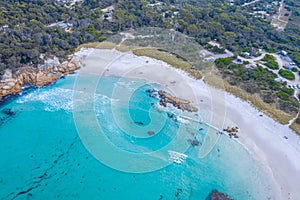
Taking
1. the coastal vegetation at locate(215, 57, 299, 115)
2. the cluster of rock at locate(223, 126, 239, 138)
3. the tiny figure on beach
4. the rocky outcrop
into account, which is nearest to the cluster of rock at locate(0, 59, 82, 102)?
the rocky outcrop

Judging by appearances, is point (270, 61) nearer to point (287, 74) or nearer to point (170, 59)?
point (287, 74)

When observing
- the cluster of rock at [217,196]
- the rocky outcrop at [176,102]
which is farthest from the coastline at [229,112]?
the cluster of rock at [217,196]

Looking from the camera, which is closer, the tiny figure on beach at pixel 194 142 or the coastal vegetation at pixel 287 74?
the tiny figure on beach at pixel 194 142

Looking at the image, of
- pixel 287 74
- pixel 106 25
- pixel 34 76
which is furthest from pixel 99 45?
pixel 287 74

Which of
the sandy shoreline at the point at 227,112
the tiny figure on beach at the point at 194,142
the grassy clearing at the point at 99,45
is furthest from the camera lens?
the grassy clearing at the point at 99,45

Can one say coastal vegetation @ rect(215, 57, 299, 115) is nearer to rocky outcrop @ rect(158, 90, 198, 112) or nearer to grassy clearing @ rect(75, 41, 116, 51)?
rocky outcrop @ rect(158, 90, 198, 112)

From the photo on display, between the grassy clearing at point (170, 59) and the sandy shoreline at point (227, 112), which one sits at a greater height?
the grassy clearing at point (170, 59)

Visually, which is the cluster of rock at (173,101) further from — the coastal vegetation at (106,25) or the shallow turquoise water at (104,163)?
the coastal vegetation at (106,25)
